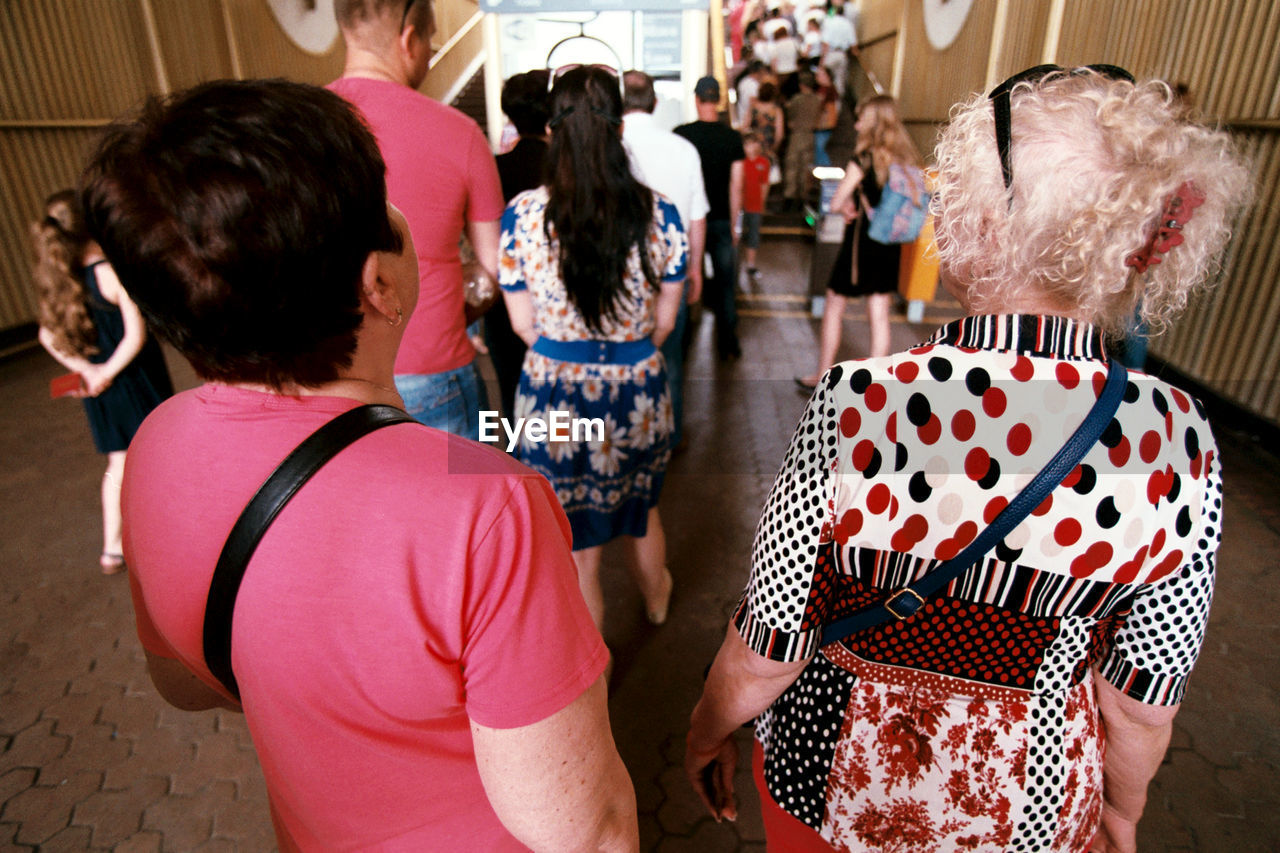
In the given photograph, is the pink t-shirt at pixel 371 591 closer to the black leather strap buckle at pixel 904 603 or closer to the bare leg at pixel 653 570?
the black leather strap buckle at pixel 904 603

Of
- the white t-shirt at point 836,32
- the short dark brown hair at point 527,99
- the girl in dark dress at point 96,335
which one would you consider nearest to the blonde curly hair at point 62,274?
the girl in dark dress at point 96,335

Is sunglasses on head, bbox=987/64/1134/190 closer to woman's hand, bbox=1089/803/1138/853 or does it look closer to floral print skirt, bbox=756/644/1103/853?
floral print skirt, bbox=756/644/1103/853

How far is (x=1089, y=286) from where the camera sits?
0.91 m

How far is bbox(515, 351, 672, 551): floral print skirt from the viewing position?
2.38m

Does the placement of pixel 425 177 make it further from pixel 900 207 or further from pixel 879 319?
pixel 879 319

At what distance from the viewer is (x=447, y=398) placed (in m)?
2.35

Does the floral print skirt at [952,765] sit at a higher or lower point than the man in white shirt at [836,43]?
lower

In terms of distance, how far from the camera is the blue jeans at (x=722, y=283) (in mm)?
5422

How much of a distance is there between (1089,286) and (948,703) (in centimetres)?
61

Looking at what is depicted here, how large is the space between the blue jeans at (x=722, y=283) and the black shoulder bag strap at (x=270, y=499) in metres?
4.94

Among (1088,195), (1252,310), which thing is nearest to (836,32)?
(1252,310)

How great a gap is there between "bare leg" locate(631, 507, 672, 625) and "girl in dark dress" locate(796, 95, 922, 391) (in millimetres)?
2837

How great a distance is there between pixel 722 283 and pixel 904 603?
4842 millimetres

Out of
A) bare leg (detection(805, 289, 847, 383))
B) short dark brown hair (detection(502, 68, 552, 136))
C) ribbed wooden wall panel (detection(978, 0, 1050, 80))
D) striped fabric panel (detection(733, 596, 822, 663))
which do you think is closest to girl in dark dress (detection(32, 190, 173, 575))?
short dark brown hair (detection(502, 68, 552, 136))
